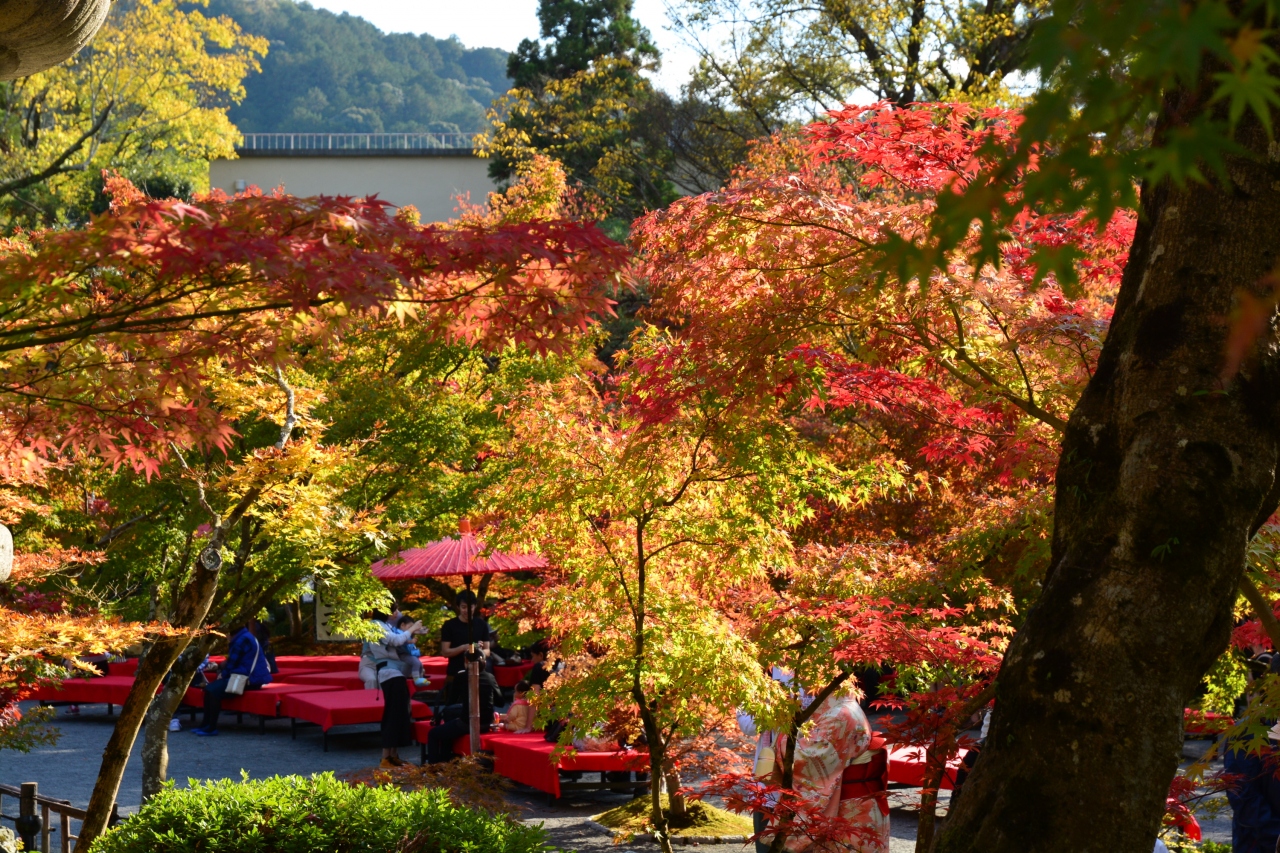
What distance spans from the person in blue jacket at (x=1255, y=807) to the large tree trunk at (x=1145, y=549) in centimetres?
364

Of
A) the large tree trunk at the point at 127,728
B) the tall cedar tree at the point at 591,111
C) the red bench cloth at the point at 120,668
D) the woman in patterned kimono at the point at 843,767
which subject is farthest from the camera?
the tall cedar tree at the point at 591,111

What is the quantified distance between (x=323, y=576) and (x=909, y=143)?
6.87m

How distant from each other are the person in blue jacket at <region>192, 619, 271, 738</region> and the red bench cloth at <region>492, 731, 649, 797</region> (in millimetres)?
5032

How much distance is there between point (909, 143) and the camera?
4891mm

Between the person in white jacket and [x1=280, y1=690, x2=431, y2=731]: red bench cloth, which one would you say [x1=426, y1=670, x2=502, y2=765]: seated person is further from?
[x1=280, y1=690, x2=431, y2=731]: red bench cloth

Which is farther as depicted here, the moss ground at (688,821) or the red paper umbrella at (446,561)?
the red paper umbrella at (446,561)

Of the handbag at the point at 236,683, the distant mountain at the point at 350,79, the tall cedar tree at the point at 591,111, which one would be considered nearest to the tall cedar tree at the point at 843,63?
the tall cedar tree at the point at 591,111

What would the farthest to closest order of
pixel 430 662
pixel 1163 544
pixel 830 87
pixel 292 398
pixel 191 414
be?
pixel 830 87 → pixel 430 662 → pixel 292 398 → pixel 191 414 → pixel 1163 544

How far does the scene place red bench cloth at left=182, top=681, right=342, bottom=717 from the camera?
13.8 meters

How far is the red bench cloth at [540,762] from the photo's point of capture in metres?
9.60

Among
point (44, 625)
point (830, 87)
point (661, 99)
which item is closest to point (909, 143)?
point (44, 625)

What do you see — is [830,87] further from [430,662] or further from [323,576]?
[323,576]

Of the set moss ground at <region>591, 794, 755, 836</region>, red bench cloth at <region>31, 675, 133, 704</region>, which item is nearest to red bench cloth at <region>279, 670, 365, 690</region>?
red bench cloth at <region>31, 675, 133, 704</region>

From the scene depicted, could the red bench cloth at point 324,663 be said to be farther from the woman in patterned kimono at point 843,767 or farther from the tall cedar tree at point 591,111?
the woman in patterned kimono at point 843,767
